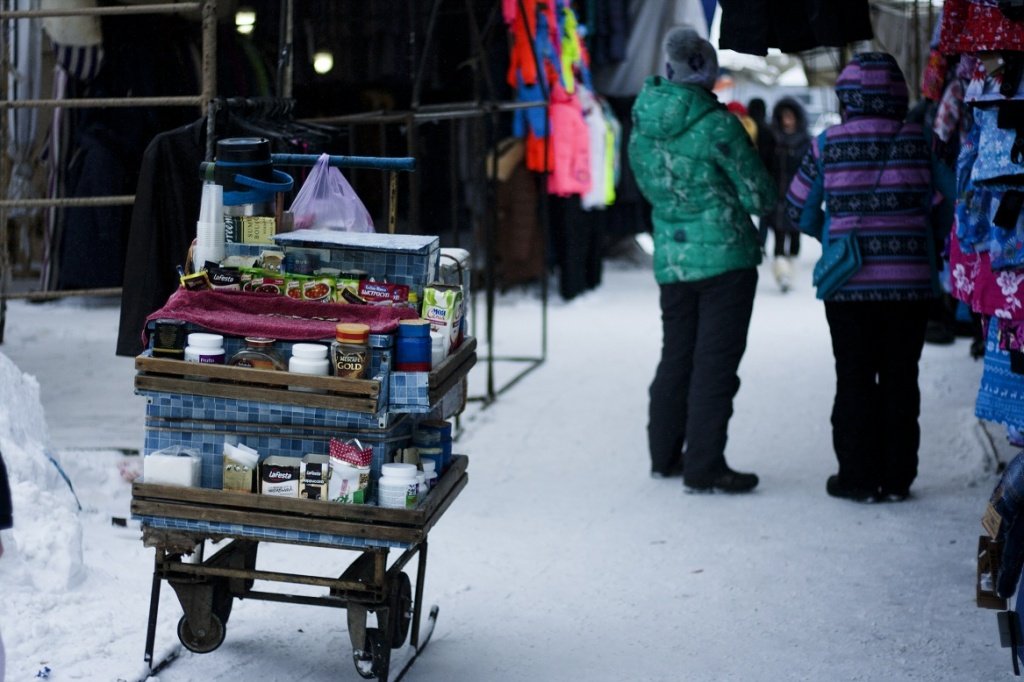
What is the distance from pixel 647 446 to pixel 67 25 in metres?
3.78

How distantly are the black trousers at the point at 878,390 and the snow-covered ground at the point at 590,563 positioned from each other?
19 centimetres

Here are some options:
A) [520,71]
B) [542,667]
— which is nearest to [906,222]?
[542,667]

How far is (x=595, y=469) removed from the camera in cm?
691

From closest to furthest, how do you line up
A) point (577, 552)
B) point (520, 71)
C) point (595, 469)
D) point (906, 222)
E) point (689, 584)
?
1. point (689, 584)
2. point (577, 552)
3. point (906, 222)
4. point (595, 469)
5. point (520, 71)

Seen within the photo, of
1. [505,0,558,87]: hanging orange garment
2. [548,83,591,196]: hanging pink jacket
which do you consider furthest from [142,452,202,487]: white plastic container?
[548,83,591,196]: hanging pink jacket

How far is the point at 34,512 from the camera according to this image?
4770mm

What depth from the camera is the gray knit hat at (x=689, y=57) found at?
6.20 metres

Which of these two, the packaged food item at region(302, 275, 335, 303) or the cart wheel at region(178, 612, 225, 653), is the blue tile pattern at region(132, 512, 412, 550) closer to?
the cart wheel at region(178, 612, 225, 653)

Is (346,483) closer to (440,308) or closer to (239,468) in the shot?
(239,468)

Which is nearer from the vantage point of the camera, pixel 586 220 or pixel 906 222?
pixel 906 222

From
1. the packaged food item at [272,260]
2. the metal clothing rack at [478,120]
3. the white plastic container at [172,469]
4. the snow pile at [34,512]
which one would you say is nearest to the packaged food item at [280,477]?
the white plastic container at [172,469]

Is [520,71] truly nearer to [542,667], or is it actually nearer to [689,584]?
[689,584]

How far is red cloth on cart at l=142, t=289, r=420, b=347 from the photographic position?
3672 millimetres

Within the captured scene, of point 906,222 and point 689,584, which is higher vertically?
point 906,222
